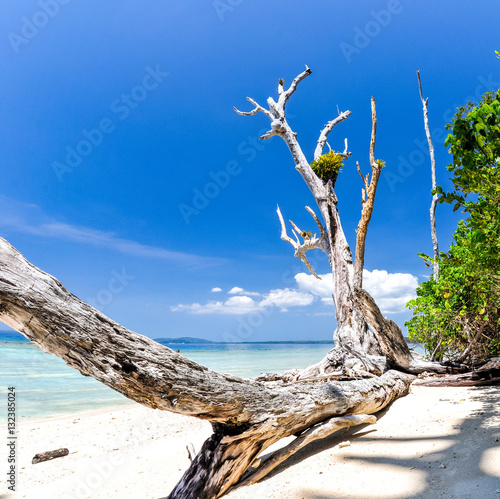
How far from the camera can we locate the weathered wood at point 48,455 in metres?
4.94

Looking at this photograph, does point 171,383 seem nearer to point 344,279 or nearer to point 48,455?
point 48,455

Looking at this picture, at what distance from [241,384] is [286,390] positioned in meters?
0.71

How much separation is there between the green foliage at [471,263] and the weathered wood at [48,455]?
241 inches

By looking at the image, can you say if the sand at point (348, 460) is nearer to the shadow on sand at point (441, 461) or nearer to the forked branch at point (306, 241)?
the shadow on sand at point (441, 461)

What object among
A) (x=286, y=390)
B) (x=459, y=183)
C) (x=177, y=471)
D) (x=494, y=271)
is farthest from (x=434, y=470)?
(x=494, y=271)

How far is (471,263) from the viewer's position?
19.1 feet

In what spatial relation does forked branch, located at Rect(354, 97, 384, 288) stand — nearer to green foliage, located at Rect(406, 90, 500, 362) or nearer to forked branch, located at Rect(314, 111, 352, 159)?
green foliage, located at Rect(406, 90, 500, 362)

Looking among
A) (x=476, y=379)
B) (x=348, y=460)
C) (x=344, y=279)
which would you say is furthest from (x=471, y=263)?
(x=348, y=460)

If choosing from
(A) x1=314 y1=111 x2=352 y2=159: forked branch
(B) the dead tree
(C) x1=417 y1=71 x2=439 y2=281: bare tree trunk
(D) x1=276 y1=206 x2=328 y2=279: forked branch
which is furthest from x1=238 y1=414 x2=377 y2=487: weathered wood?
(C) x1=417 y1=71 x2=439 y2=281: bare tree trunk

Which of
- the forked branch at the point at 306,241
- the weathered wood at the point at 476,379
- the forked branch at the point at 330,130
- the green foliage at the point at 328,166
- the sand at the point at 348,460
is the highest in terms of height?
the forked branch at the point at 330,130

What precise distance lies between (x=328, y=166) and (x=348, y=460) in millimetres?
7579

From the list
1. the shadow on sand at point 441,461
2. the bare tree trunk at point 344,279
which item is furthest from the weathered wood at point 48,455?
the bare tree trunk at point 344,279

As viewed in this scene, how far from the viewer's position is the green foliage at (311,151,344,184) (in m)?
9.52

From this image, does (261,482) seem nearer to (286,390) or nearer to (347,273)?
(286,390)
